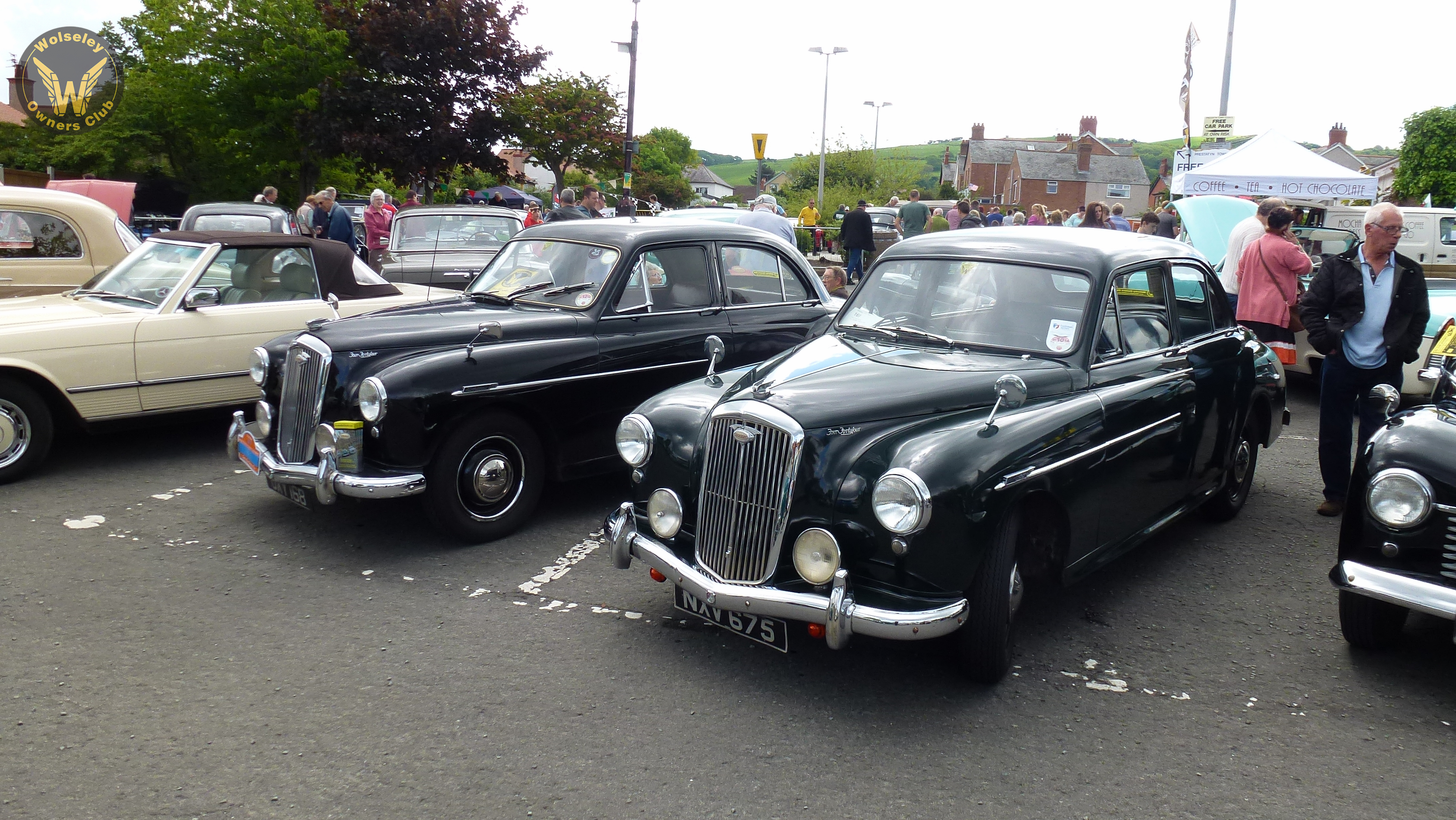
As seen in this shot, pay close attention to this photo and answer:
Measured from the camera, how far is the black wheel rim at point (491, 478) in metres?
5.59

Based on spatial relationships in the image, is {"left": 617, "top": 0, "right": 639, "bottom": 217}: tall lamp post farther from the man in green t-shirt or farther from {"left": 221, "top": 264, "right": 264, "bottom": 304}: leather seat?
{"left": 221, "top": 264, "right": 264, "bottom": 304}: leather seat

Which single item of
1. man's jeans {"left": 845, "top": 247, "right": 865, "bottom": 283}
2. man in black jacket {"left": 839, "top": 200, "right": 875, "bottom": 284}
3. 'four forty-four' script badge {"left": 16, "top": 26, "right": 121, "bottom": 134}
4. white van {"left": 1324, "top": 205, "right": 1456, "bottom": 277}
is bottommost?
man's jeans {"left": 845, "top": 247, "right": 865, "bottom": 283}

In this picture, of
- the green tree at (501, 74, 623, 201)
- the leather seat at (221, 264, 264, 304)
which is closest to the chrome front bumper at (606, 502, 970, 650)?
the leather seat at (221, 264, 264, 304)

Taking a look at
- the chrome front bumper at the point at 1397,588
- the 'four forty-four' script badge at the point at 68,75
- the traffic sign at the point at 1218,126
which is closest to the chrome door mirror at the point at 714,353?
the chrome front bumper at the point at 1397,588

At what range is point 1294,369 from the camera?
10031 mm

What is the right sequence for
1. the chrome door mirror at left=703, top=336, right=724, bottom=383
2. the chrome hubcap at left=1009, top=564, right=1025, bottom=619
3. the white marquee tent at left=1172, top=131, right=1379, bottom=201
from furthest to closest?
the white marquee tent at left=1172, top=131, right=1379, bottom=201
the chrome door mirror at left=703, top=336, right=724, bottom=383
the chrome hubcap at left=1009, top=564, right=1025, bottom=619

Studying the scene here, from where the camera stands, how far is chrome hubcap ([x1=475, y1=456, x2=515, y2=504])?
5629 mm

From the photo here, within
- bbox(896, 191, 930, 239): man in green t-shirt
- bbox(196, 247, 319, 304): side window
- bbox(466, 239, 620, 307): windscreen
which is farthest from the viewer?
bbox(896, 191, 930, 239): man in green t-shirt

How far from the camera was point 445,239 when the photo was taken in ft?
41.3

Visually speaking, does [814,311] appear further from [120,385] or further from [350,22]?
[350,22]

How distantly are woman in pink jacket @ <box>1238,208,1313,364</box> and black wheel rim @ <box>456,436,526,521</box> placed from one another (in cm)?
568

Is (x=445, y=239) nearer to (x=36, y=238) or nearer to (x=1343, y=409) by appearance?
(x=36, y=238)

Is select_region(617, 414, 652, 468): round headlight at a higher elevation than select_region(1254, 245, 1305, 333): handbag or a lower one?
lower

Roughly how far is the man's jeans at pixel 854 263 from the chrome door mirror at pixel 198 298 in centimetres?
1270
